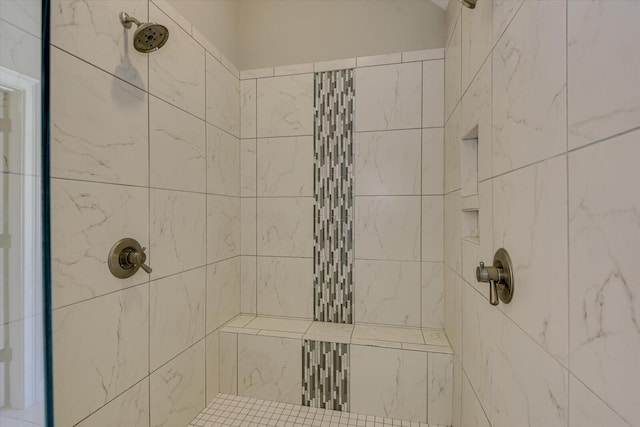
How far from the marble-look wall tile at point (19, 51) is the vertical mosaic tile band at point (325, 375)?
1.46 metres

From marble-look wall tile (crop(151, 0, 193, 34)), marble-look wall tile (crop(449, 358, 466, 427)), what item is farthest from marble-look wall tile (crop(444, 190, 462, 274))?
marble-look wall tile (crop(151, 0, 193, 34))

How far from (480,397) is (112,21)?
1768 millimetres

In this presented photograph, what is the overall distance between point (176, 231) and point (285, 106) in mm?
1000

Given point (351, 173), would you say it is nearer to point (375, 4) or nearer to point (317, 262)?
point (317, 262)

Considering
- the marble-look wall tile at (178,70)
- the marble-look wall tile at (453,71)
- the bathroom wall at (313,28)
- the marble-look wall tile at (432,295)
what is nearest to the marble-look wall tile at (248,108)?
the bathroom wall at (313,28)

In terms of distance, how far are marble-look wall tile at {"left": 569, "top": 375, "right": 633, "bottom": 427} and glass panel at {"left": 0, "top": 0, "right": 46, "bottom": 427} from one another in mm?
1103

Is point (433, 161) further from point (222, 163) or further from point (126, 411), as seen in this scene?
point (126, 411)

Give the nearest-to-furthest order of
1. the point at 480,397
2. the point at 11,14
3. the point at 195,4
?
the point at 11,14
the point at 480,397
the point at 195,4

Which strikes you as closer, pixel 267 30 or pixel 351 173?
pixel 351 173

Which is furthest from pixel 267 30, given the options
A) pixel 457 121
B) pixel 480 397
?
pixel 480 397

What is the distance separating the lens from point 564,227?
53cm

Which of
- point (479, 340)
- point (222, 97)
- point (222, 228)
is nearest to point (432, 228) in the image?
point (479, 340)

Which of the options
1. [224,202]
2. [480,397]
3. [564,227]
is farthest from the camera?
[224,202]

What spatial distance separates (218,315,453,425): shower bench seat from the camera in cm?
144
